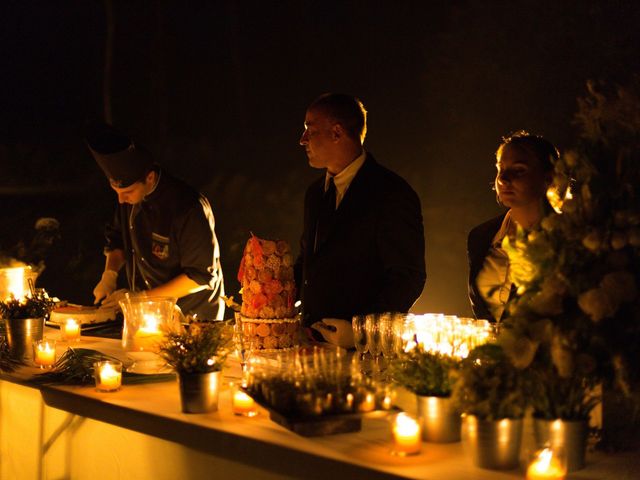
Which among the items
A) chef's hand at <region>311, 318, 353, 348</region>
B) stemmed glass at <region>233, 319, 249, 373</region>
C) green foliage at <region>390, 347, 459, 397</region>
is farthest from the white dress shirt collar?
green foliage at <region>390, 347, 459, 397</region>

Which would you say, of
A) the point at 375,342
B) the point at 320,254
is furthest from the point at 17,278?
the point at 375,342

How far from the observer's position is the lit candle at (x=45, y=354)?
2596 mm

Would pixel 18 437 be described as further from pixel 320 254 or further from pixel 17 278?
pixel 320 254

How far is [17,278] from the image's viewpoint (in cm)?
325

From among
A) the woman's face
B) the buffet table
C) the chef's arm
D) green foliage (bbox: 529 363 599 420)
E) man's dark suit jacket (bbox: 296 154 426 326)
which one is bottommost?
the buffet table

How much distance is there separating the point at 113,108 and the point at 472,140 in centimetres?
288

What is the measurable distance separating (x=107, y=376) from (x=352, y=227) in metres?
1.28

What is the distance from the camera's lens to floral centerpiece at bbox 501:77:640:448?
1.59 m

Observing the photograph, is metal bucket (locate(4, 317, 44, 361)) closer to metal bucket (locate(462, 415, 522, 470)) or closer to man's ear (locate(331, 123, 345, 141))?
man's ear (locate(331, 123, 345, 141))

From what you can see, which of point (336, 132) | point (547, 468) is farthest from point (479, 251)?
point (547, 468)

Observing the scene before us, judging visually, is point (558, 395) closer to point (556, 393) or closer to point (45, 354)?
point (556, 393)

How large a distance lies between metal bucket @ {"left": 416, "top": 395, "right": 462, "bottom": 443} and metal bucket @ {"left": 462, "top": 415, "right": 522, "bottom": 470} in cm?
14

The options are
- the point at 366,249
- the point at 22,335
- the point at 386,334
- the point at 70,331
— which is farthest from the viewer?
the point at 366,249

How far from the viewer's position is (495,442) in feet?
5.28
